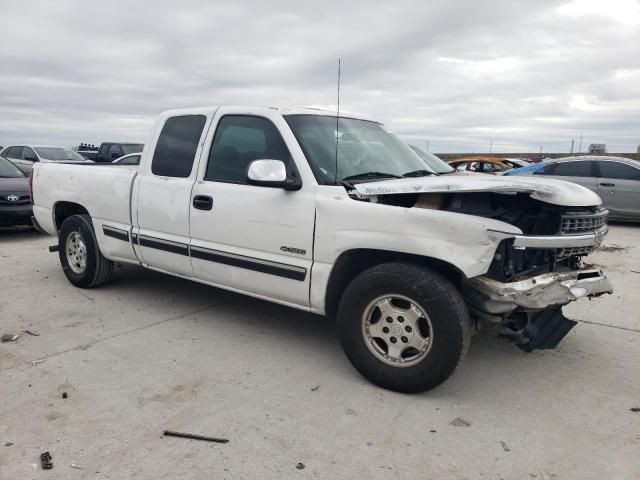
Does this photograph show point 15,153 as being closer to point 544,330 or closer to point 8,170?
point 8,170

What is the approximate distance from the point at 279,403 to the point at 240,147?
204 cm

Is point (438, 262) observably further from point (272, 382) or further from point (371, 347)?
point (272, 382)

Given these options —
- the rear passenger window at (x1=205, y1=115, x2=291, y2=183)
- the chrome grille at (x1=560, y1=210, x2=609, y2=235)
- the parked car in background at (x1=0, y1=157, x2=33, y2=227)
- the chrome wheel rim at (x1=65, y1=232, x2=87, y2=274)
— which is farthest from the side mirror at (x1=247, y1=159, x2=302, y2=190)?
the parked car in background at (x1=0, y1=157, x2=33, y2=227)

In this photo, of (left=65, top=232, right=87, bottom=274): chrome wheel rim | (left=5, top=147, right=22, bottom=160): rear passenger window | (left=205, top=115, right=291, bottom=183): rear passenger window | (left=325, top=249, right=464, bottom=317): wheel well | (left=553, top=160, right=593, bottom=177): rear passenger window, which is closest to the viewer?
(left=325, top=249, right=464, bottom=317): wheel well

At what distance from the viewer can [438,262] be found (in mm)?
3338

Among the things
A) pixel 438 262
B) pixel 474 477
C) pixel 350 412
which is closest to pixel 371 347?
pixel 350 412

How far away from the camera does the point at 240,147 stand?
13.8ft

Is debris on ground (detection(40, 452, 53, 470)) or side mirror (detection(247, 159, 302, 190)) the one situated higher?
side mirror (detection(247, 159, 302, 190))

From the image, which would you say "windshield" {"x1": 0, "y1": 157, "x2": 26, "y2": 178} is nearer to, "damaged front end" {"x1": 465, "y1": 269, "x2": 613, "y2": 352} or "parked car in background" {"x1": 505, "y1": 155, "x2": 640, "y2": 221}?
"damaged front end" {"x1": 465, "y1": 269, "x2": 613, "y2": 352}

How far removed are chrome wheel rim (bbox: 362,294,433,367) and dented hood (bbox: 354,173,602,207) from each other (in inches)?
27.2

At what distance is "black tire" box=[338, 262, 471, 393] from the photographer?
10.2ft

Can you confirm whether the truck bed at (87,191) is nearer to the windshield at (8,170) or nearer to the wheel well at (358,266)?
the wheel well at (358,266)

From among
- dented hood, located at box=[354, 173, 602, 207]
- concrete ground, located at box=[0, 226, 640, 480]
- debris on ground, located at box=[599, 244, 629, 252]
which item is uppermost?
dented hood, located at box=[354, 173, 602, 207]

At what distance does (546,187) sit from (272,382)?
2.14 m
